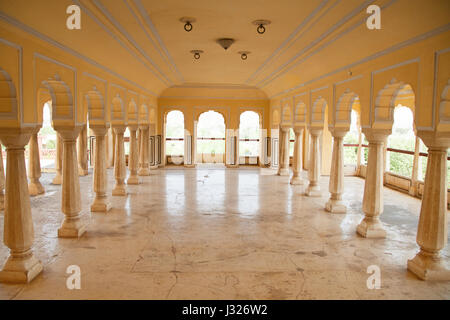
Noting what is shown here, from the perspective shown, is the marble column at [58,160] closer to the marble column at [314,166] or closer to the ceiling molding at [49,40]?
the ceiling molding at [49,40]

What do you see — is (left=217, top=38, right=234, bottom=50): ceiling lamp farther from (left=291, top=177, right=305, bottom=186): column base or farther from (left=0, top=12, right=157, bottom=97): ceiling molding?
(left=291, top=177, right=305, bottom=186): column base

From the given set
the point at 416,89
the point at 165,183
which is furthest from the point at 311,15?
the point at 165,183

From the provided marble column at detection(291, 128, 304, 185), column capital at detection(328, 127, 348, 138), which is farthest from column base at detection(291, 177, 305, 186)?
column capital at detection(328, 127, 348, 138)

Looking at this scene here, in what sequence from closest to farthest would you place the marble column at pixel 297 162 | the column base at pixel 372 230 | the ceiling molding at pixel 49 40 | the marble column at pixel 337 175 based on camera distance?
the ceiling molding at pixel 49 40
the column base at pixel 372 230
the marble column at pixel 337 175
the marble column at pixel 297 162

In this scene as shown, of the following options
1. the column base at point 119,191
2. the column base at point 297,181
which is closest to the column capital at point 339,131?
the column base at point 297,181

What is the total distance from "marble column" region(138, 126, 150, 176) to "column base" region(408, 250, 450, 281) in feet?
39.0

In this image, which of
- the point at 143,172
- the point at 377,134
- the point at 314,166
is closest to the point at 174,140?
the point at 143,172

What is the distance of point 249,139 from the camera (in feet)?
67.5

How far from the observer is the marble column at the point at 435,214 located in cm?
565

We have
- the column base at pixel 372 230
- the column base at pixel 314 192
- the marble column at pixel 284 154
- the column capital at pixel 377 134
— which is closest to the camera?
the column capital at pixel 377 134

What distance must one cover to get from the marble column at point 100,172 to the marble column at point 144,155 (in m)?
6.18

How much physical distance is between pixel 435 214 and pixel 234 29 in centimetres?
483

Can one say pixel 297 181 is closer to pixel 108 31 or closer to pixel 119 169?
pixel 119 169
